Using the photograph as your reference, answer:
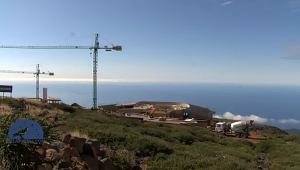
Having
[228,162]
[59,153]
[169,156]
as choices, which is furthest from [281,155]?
[59,153]

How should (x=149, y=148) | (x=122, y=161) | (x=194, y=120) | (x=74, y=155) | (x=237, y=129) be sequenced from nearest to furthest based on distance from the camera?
(x=74, y=155), (x=122, y=161), (x=149, y=148), (x=237, y=129), (x=194, y=120)

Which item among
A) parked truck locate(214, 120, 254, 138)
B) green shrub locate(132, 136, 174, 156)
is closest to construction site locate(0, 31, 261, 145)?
parked truck locate(214, 120, 254, 138)

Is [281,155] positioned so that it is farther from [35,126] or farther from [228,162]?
[35,126]

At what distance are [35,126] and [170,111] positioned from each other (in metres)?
39.5

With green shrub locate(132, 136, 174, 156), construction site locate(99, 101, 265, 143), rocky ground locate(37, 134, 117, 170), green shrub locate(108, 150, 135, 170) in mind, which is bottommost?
construction site locate(99, 101, 265, 143)

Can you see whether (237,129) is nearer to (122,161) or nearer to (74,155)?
(122,161)

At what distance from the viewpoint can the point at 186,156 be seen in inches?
475

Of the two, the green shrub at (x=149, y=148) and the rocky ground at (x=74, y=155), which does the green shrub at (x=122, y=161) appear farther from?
the green shrub at (x=149, y=148)

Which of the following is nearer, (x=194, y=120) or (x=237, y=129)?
(x=237, y=129)

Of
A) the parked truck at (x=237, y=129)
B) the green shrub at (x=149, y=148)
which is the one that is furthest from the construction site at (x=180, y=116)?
the green shrub at (x=149, y=148)

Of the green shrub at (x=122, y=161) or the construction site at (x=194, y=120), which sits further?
the construction site at (x=194, y=120)

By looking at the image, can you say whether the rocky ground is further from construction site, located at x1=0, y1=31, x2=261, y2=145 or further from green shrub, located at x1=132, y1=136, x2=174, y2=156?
construction site, located at x1=0, y1=31, x2=261, y2=145

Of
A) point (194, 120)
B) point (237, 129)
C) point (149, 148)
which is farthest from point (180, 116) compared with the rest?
point (149, 148)

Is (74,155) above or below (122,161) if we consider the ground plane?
above
